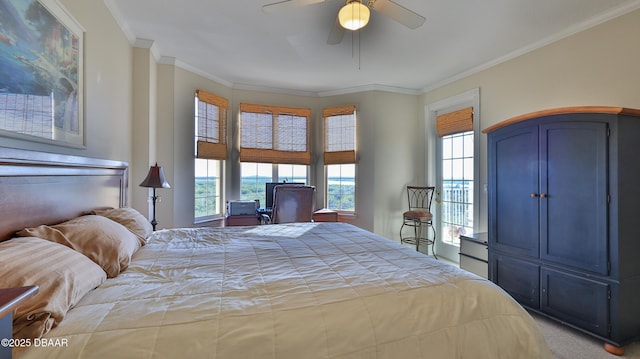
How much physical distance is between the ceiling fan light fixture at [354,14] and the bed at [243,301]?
1.49m

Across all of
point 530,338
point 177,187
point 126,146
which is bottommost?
point 530,338

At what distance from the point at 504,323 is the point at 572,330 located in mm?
1710

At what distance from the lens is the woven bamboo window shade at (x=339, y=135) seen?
15.4ft

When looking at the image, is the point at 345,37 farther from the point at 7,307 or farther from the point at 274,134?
the point at 7,307

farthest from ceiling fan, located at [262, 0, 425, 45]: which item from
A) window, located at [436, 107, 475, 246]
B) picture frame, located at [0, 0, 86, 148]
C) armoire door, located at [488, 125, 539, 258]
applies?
window, located at [436, 107, 475, 246]

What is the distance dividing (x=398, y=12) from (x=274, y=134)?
9.94ft

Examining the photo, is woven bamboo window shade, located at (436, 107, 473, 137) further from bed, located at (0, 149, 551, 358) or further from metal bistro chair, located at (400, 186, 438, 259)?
bed, located at (0, 149, 551, 358)

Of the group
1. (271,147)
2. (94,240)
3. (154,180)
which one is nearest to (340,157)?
(271,147)

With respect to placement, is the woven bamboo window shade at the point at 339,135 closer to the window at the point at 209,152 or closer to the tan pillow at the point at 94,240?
the window at the point at 209,152

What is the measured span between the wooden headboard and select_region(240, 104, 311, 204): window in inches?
95.1

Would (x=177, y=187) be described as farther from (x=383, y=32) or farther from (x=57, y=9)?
(x=383, y=32)

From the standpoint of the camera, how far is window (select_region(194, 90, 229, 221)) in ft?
12.9

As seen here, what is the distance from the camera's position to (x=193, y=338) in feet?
3.02

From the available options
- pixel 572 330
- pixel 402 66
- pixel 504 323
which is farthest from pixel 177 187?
pixel 572 330
